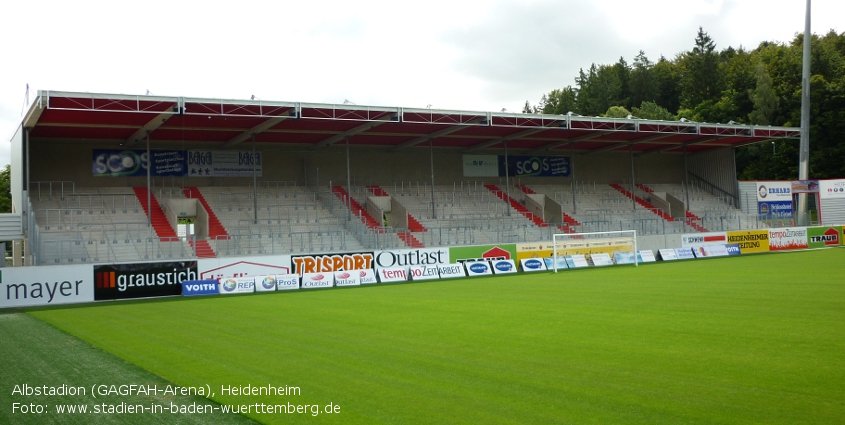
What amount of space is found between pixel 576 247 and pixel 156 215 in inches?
829

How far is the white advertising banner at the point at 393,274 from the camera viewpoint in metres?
30.0

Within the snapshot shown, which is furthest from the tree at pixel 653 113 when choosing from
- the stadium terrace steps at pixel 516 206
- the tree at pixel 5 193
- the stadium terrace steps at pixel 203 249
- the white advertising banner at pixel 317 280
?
the tree at pixel 5 193

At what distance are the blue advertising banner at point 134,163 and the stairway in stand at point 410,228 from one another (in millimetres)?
10890

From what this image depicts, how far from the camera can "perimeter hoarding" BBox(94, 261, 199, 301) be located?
2542 centimetres

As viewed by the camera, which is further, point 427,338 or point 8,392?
point 427,338

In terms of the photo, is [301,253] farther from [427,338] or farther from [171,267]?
[427,338]

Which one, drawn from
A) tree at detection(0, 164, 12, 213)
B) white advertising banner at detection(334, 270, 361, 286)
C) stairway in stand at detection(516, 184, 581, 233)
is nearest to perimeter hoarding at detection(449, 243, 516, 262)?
white advertising banner at detection(334, 270, 361, 286)

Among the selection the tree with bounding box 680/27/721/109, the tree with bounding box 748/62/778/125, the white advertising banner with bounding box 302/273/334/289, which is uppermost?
the tree with bounding box 680/27/721/109

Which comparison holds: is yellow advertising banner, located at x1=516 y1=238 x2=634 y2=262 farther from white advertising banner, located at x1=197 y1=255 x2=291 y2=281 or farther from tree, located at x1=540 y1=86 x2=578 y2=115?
tree, located at x1=540 y1=86 x2=578 y2=115

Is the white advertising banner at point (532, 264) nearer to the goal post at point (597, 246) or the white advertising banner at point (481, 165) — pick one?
the goal post at point (597, 246)

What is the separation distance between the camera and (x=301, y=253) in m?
29.4

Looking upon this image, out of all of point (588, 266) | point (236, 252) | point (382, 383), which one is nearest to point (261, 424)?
point (382, 383)

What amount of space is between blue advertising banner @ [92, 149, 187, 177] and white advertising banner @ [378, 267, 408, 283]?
48.1ft

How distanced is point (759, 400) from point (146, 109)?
2732cm
